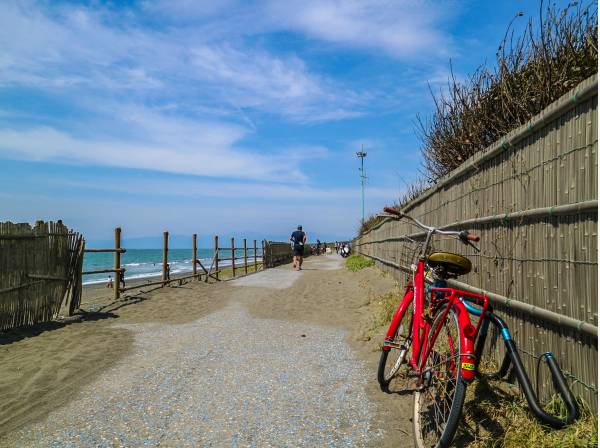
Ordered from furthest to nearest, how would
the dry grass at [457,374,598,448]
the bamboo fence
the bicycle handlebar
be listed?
the bamboo fence < the bicycle handlebar < the dry grass at [457,374,598,448]

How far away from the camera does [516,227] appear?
349cm

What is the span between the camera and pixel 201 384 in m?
4.50

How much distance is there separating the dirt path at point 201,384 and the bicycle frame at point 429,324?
1.94 ft

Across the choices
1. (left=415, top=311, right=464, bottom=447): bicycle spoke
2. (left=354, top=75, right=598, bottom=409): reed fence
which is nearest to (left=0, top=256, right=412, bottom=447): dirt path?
(left=415, top=311, right=464, bottom=447): bicycle spoke

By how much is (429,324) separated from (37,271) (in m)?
6.57

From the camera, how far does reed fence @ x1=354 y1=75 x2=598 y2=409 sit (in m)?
2.56

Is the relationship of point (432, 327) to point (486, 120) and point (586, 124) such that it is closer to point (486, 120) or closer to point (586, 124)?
point (586, 124)

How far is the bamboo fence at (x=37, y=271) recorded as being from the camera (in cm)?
681

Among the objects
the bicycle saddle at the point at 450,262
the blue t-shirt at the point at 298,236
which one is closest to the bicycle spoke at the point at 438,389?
the bicycle saddle at the point at 450,262

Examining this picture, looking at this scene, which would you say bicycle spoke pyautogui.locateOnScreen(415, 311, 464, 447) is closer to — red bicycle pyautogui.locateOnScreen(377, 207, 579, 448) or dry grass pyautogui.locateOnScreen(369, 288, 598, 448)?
red bicycle pyautogui.locateOnScreen(377, 207, 579, 448)

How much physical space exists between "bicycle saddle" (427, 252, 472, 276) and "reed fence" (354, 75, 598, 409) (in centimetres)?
48

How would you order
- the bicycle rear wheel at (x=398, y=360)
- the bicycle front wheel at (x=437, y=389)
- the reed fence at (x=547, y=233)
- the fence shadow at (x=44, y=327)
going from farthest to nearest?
1. the fence shadow at (x=44, y=327)
2. the bicycle rear wheel at (x=398, y=360)
3. the bicycle front wheel at (x=437, y=389)
4. the reed fence at (x=547, y=233)

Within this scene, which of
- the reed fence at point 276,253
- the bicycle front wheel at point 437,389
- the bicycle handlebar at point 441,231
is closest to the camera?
the bicycle front wheel at point 437,389

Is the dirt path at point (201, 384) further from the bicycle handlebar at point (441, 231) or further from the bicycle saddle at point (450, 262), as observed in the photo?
the bicycle handlebar at point (441, 231)
